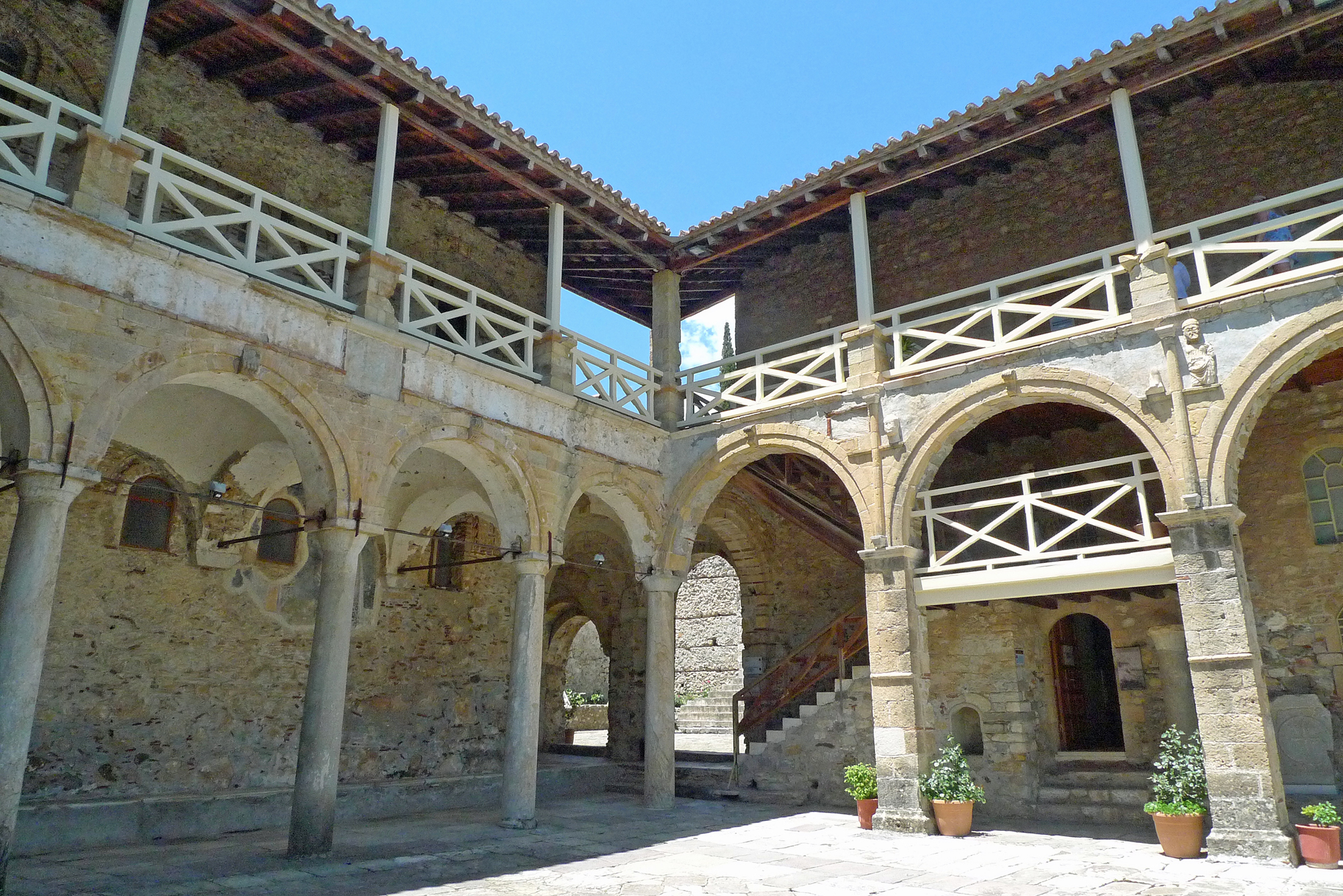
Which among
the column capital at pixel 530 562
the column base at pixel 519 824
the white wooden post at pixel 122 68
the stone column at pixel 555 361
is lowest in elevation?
the column base at pixel 519 824

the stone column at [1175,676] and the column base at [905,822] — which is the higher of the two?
the stone column at [1175,676]

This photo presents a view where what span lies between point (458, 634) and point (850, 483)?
627 cm

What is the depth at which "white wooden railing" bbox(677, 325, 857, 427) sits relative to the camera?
1189 cm

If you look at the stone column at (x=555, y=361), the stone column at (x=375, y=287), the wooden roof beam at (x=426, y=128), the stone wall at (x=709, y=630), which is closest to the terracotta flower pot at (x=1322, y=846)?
the stone column at (x=555, y=361)

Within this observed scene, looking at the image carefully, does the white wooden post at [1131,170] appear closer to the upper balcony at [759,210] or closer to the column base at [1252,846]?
the upper balcony at [759,210]

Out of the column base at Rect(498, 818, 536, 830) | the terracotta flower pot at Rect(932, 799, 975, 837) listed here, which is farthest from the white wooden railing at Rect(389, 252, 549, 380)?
the terracotta flower pot at Rect(932, 799, 975, 837)

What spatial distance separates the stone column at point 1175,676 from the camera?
11258mm

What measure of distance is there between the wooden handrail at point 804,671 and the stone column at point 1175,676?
3681mm

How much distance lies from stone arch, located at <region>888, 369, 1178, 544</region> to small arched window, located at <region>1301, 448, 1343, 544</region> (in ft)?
8.23

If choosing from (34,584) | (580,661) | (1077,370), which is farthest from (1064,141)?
(580,661)

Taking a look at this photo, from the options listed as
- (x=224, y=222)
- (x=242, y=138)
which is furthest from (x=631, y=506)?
(x=242, y=138)

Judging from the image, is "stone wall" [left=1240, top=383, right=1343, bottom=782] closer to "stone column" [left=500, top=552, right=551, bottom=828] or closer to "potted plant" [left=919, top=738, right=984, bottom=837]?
"potted plant" [left=919, top=738, right=984, bottom=837]

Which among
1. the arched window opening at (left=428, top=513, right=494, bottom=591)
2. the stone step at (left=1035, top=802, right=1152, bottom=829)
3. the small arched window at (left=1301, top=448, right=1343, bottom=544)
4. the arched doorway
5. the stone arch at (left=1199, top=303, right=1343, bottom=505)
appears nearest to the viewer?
the stone arch at (left=1199, top=303, right=1343, bottom=505)

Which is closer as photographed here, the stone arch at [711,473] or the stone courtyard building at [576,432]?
the stone courtyard building at [576,432]
